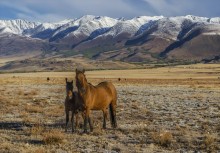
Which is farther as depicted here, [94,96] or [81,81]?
[94,96]

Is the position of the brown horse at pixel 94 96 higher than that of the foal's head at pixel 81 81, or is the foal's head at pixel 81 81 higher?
A: the foal's head at pixel 81 81

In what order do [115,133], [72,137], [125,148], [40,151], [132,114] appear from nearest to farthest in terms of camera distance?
[40,151], [125,148], [72,137], [115,133], [132,114]

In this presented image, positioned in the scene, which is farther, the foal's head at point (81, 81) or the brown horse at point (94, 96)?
the brown horse at point (94, 96)

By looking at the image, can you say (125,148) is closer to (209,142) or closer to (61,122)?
(209,142)

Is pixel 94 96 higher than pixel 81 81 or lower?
lower

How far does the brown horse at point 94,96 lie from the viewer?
1822 centimetres

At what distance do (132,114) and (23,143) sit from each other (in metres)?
11.5

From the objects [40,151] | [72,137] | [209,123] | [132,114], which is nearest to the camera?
[40,151]

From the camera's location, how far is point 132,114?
26.6 meters

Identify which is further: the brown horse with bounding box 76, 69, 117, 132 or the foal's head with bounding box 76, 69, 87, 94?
the brown horse with bounding box 76, 69, 117, 132

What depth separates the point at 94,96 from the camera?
62.2 ft

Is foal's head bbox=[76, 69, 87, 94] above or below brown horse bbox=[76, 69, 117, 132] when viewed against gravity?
above

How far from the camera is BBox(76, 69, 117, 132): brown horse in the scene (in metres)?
18.2

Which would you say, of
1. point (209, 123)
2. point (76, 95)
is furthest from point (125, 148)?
point (209, 123)
